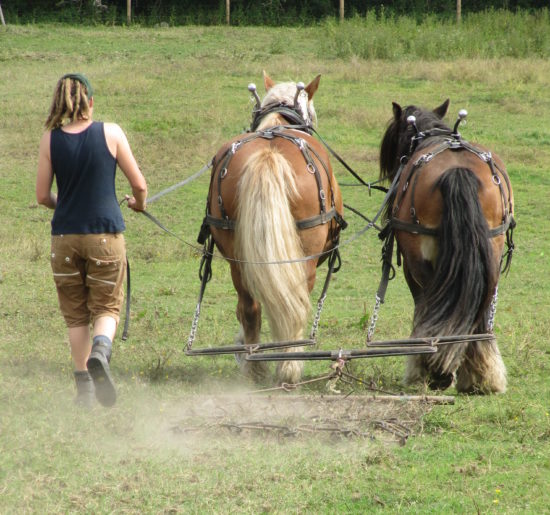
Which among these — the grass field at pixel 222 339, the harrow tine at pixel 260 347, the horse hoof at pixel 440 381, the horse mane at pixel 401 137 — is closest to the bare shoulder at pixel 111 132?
the harrow tine at pixel 260 347

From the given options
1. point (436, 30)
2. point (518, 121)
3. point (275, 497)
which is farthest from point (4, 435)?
point (436, 30)

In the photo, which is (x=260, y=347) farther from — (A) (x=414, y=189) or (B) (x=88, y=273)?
(A) (x=414, y=189)

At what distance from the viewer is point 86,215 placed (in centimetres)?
509

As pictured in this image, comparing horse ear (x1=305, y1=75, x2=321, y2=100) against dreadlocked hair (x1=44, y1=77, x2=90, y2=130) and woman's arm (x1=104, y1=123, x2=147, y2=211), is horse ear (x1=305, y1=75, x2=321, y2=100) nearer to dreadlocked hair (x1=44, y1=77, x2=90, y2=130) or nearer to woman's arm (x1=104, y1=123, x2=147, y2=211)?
woman's arm (x1=104, y1=123, x2=147, y2=211)

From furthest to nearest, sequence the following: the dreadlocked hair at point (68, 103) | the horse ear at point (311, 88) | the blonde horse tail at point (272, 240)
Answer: the horse ear at point (311, 88)
the blonde horse tail at point (272, 240)
the dreadlocked hair at point (68, 103)

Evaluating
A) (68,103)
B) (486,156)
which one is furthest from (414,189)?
(68,103)

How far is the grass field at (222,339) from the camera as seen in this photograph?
4.12 m

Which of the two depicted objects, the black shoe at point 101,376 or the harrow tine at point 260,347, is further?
the harrow tine at point 260,347

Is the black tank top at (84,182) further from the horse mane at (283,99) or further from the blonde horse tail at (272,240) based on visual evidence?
the horse mane at (283,99)

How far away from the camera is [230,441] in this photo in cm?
486

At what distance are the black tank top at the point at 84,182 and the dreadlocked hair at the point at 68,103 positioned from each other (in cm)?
7

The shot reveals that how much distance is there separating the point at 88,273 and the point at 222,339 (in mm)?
2513

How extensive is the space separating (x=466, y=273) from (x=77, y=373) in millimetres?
2560

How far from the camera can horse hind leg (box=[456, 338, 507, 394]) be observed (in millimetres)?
6000
